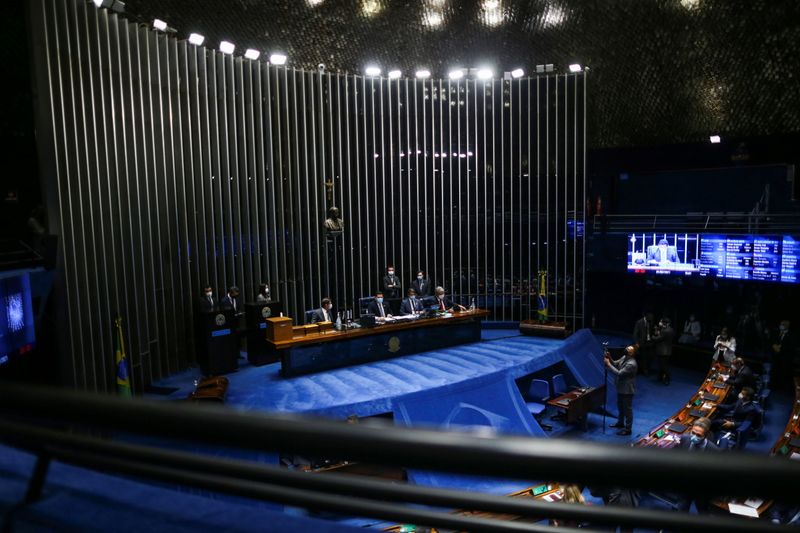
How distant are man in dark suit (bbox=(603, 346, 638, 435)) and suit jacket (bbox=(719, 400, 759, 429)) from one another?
1.25 m

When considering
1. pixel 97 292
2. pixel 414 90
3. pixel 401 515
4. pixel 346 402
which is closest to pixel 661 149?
pixel 414 90

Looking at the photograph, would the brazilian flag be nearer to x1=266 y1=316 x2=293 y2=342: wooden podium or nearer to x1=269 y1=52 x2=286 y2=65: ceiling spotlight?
x1=266 y1=316 x2=293 y2=342: wooden podium

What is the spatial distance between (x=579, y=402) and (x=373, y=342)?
11.9 feet

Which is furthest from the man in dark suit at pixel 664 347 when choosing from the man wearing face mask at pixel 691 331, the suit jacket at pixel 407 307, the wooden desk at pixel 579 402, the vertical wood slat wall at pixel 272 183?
the suit jacket at pixel 407 307

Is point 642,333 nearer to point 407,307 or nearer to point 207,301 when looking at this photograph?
point 407,307

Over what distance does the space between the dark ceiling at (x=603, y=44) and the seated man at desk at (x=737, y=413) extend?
6.36 metres

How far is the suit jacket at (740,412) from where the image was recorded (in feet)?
25.2

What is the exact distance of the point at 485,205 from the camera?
13.7 meters

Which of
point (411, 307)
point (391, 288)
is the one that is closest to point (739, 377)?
point (411, 307)

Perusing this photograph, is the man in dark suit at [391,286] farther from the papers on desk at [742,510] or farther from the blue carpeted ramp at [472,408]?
the papers on desk at [742,510]

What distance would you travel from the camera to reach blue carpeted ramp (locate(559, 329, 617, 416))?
10320 mm

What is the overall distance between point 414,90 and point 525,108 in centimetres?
285

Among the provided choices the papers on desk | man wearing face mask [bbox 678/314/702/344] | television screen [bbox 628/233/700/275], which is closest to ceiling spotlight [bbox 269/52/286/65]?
television screen [bbox 628/233/700/275]

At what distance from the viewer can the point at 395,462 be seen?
0.66 meters
